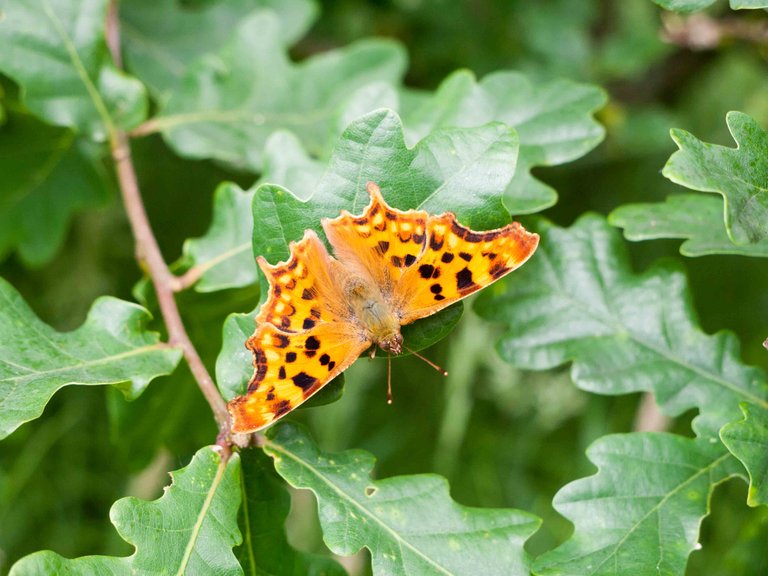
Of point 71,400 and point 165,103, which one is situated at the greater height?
point 165,103

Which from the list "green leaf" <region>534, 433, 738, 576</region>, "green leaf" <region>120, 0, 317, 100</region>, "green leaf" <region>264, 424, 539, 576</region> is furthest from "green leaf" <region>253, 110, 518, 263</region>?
"green leaf" <region>120, 0, 317, 100</region>

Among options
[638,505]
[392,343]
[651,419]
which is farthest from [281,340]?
[651,419]

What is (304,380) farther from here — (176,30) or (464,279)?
(176,30)

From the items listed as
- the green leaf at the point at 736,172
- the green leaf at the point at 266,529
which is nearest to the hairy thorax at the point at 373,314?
the green leaf at the point at 266,529

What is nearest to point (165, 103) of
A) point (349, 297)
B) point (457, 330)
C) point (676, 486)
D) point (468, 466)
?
point (349, 297)

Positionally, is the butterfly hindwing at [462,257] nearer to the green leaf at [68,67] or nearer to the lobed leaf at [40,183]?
the green leaf at [68,67]

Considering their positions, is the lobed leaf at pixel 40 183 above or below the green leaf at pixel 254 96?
below

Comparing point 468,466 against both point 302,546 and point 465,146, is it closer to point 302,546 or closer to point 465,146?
point 302,546
